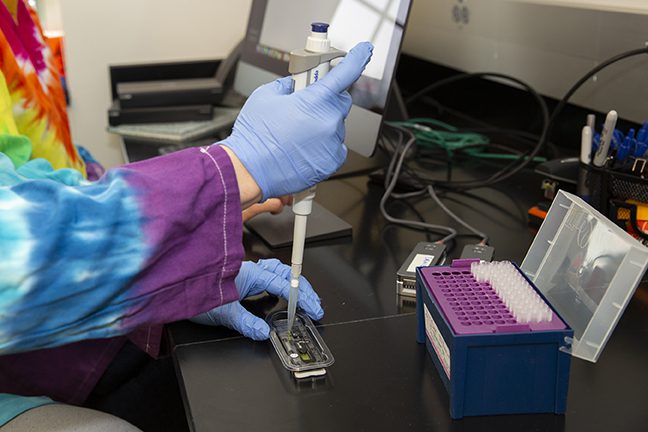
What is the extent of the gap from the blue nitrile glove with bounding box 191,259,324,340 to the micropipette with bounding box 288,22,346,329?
1.5 inches

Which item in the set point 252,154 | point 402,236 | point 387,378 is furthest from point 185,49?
point 387,378

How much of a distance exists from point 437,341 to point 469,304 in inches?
2.4

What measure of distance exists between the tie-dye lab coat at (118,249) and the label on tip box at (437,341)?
24cm

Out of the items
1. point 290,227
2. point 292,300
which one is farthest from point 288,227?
point 292,300

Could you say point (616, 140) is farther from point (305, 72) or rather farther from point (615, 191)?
point (305, 72)

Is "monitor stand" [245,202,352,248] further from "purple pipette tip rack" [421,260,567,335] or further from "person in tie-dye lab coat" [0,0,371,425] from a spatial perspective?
"purple pipette tip rack" [421,260,567,335]

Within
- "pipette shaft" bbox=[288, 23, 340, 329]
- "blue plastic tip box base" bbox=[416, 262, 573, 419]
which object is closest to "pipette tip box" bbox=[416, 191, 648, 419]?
"blue plastic tip box base" bbox=[416, 262, 573, 419]

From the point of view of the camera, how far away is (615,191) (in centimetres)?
109

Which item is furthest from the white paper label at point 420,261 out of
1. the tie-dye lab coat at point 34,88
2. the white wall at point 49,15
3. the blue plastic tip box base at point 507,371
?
the white wall at point 49,15

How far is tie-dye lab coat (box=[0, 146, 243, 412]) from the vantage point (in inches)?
29.5

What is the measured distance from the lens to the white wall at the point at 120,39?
83.9 inches

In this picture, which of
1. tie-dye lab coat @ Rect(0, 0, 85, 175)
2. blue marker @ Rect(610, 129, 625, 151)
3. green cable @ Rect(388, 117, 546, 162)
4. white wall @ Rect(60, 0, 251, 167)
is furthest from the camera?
white wall @ Rect(60, 0, 251, 167)

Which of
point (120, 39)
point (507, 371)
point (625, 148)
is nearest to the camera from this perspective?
point (507, 371)

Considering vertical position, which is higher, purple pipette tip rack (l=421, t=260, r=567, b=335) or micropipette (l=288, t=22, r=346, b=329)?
micropipette (l=288, t=22, r=346, b=329)
